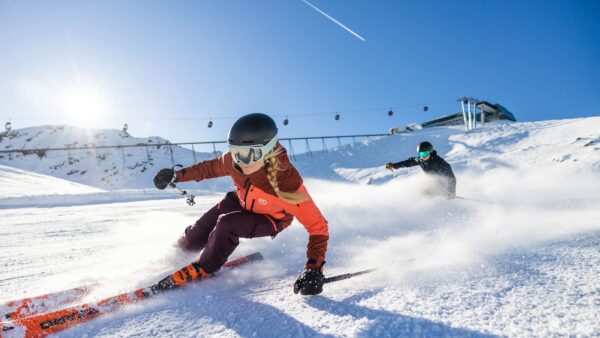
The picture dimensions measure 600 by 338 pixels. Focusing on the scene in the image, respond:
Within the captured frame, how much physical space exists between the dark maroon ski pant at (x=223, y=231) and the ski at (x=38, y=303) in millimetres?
821

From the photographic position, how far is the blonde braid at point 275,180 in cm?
245

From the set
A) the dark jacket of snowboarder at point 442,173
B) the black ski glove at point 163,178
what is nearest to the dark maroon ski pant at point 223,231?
the black ski glove at point 163,178

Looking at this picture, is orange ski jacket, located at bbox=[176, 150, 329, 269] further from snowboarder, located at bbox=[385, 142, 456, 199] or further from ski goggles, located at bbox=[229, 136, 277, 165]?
snowboarder, located at bbox=[385, 142, 456, 199]

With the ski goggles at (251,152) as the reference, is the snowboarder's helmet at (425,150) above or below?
below

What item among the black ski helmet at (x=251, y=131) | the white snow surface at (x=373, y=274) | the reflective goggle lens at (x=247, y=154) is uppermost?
the black ski helmet at (x=251, y=131)

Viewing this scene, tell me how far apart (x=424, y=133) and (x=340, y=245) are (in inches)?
940

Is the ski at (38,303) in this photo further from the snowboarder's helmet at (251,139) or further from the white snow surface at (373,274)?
the snowboarder's helmet at (251,139)

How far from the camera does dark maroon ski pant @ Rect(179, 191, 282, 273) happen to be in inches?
95.9

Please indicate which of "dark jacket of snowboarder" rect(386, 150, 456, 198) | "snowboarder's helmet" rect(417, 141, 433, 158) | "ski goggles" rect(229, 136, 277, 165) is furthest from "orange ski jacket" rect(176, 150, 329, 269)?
"snowboarder's helmet" rect(417, 141, 433, 158)

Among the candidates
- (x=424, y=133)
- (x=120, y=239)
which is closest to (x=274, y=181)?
(x=120, y=239)

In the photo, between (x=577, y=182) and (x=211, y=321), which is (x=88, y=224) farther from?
(x=577, y=182)

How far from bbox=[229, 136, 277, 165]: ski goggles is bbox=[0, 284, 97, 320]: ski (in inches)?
54.5

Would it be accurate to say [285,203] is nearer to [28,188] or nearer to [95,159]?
[28,188]

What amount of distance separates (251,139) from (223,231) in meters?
0.70
